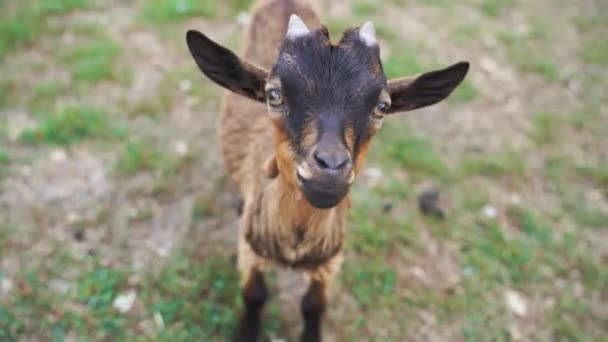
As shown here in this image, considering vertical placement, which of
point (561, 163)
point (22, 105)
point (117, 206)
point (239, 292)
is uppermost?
point (22, 105)

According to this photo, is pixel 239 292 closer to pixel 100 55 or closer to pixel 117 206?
pixel 117 206

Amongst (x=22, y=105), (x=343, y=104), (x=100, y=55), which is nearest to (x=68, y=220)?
(x=22, y=105)

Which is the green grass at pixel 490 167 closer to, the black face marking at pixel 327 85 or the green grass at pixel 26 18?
the black face marking at pixel 327 85

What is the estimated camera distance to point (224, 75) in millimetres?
2574

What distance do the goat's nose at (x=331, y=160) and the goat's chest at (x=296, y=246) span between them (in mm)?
Answer: 728

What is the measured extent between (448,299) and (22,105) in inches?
150

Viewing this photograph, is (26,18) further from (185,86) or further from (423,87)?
(423,87)

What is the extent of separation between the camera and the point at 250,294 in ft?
11.3

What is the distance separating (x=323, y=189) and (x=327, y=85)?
17.4 inches

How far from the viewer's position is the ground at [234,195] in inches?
149

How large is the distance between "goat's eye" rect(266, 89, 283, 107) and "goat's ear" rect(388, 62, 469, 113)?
22.6 inches

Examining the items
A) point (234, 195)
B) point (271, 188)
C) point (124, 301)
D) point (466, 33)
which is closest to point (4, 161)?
point (124, 301)

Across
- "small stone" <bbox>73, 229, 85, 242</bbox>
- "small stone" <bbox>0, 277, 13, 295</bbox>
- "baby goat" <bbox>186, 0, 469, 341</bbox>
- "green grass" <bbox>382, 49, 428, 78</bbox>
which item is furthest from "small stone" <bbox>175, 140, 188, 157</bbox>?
"green grass" <bbox>382, 49, 428, 78</bbox>

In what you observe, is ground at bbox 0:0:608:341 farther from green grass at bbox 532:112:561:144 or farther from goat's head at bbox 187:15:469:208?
goat's head at bbox 187:15:469:208
